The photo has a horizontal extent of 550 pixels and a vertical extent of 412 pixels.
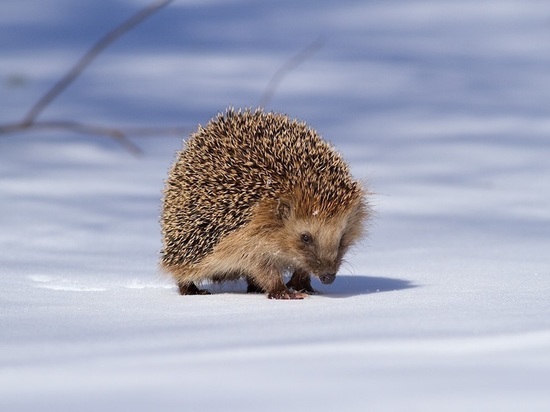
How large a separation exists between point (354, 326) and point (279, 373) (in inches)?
42.9

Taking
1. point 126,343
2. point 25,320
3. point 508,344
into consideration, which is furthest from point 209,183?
point 508,344

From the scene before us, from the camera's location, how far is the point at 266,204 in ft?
23.7

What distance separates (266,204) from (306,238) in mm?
410

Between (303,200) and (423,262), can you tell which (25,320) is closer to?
(303,200)

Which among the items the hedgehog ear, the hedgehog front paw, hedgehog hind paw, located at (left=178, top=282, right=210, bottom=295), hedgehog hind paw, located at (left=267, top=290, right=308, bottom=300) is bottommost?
hedgehog hind paw, located at (left=178, top=282, right=210, bottom=295)

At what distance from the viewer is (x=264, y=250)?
289 inches

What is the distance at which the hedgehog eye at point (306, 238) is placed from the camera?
7.25 meters

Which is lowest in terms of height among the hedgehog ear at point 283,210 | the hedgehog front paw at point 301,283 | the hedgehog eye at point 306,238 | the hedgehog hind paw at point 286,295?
the hedgehog front paw at point 301,283

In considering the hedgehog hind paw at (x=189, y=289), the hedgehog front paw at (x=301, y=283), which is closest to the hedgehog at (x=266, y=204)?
the hedgehog front paw at (x=301, y=283)

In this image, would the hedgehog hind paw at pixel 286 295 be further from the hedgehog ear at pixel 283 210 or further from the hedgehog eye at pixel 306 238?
Answer: the hedgehog ear at pixel 283 210

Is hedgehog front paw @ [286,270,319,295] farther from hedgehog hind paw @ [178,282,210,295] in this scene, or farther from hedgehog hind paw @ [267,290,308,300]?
hedgehog hind paw @ [178,282,210,295]

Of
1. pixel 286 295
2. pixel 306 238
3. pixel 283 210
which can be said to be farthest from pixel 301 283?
pixel 283 210

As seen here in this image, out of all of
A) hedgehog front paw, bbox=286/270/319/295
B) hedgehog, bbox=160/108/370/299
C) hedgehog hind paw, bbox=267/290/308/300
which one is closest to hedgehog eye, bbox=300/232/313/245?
hedgehog, bbox=160/108/370/299

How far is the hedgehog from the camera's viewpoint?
7.20 meters
